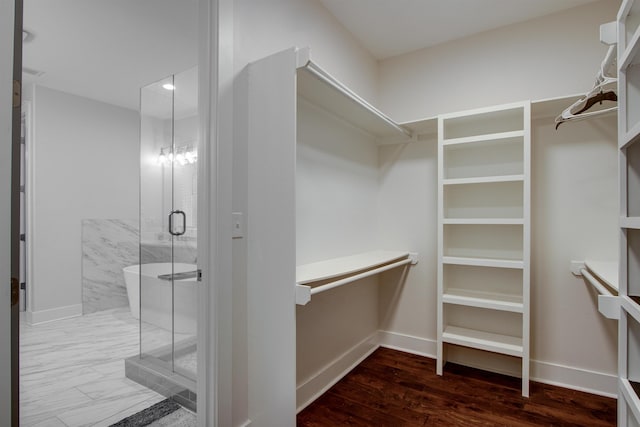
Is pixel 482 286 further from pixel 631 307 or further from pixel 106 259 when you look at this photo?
pixel 106 259

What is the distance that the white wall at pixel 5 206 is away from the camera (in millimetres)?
883

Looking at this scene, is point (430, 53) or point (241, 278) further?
point (430, 53)

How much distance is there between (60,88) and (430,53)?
13.4 feet

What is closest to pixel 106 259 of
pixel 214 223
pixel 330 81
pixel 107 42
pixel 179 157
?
pixel 179 157

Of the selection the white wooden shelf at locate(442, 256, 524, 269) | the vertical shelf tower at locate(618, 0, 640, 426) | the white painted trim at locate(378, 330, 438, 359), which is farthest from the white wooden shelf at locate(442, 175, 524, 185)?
the white painted trim at locate(378, 330, 438, 359)

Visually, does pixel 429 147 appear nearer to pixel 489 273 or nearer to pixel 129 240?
pixel 489 273

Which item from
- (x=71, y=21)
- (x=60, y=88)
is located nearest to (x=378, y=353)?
(x=71, y=21)

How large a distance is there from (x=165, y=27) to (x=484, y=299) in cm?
316

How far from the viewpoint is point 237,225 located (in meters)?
1.59

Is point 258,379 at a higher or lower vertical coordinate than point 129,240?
lower

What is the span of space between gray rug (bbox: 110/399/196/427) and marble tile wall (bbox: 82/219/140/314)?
105 inches

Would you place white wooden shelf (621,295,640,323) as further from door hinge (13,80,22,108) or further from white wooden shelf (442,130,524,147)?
door hinge (13,80,22,108)

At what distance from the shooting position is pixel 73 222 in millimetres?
3930

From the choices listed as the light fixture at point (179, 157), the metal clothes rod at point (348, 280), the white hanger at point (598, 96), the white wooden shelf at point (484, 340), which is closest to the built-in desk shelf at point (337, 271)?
the metal clothes rod at point (348, 280)
